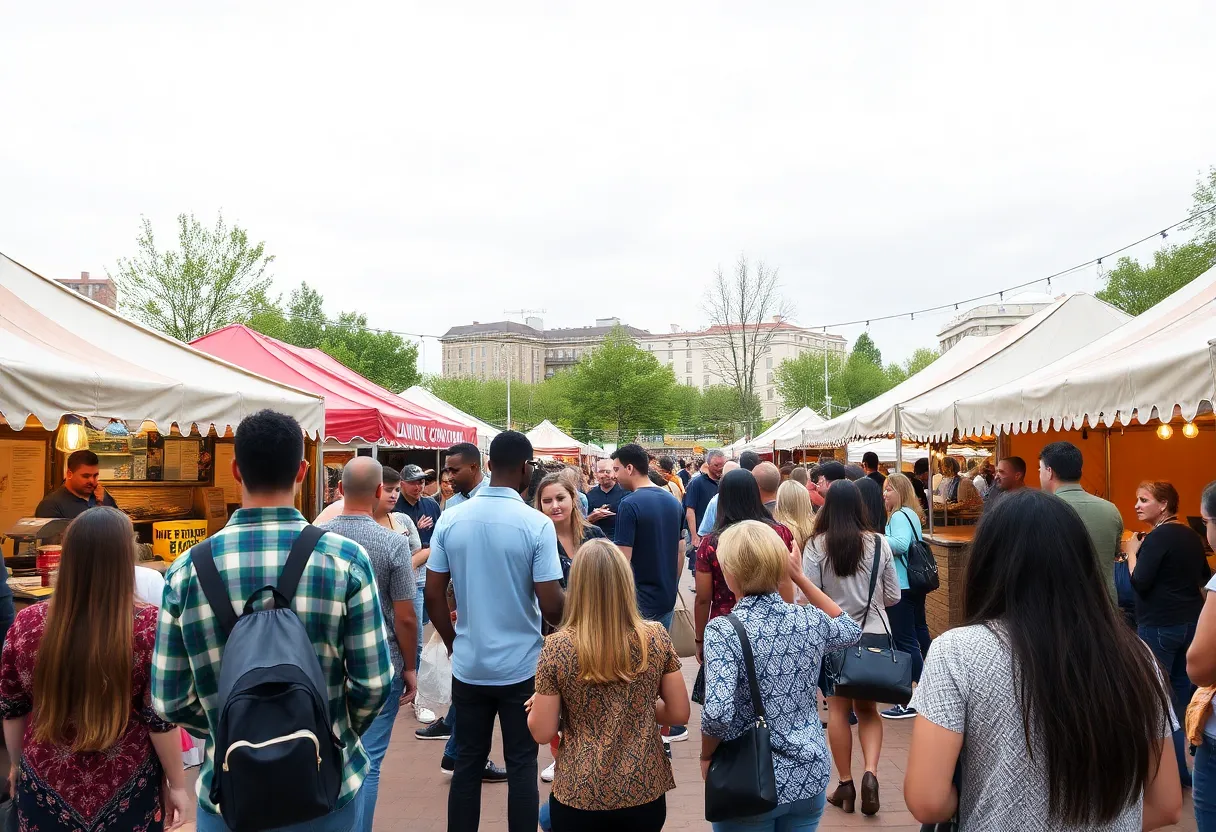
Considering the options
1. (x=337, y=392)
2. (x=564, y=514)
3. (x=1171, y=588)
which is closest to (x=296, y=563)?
(x=564, y=514)

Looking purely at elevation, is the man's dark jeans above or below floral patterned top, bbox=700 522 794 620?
below

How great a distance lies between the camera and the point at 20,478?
845cm

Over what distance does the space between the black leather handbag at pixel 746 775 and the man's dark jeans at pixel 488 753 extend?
1199mm

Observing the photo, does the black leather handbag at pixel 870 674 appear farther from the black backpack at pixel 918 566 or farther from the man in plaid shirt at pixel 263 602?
the man in plaid shirt at pixel 263 602

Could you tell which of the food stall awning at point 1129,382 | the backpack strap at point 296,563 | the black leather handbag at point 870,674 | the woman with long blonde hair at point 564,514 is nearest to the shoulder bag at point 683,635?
the woman with long blonde hair at point 564,514

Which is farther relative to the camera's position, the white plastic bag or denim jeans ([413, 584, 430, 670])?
the white plastic bag

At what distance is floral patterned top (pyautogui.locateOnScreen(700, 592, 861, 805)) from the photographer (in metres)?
2.77

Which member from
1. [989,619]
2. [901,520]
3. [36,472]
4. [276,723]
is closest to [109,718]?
[276,723]

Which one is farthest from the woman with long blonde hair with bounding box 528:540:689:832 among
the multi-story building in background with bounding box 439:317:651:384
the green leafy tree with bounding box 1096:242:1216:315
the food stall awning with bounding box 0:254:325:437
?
the multi-story building in background with bounding box 439:317:651:384

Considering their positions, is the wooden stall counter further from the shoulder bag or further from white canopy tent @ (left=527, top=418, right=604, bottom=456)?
white canopy tent @ (left=527, top=418, right=604, bottom=456)

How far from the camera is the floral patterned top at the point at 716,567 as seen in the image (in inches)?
181

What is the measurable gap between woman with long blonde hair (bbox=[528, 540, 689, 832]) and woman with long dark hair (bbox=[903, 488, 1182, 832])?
1.18 metres

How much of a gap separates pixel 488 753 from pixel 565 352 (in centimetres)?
13123

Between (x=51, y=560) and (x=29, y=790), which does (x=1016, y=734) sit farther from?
(x=51, y=560)
